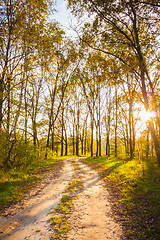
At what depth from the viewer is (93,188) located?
8812 millimetres

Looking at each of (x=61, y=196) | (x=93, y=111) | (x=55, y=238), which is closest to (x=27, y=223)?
(x=55, y=238)

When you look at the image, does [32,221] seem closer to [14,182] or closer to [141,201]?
[14,182]

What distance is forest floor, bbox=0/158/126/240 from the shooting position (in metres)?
4.43

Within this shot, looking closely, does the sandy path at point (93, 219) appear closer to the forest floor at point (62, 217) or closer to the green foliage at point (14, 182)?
the forest floor at point (62, 217)

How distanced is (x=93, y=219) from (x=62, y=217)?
116 cm

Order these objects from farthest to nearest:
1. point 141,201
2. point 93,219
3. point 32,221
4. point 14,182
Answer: point 14,182
point 141,201
point 93,219
point 32,221

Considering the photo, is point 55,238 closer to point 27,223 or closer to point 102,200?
point 27,223

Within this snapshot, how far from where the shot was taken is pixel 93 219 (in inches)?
209

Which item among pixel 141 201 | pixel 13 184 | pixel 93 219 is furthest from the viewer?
pixel 13 184

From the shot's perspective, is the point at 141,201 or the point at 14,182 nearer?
the point at 141,201

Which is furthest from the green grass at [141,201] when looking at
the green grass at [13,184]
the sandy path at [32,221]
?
the green grass at [13,184]

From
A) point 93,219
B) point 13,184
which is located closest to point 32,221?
point 93,219

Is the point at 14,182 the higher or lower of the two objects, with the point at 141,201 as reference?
higher

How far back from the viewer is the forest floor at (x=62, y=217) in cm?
443
